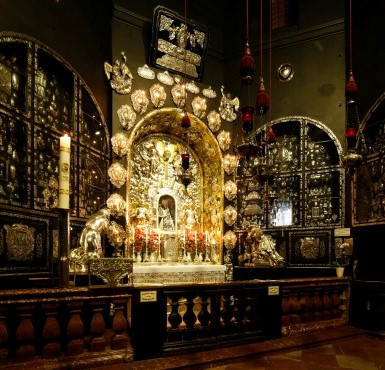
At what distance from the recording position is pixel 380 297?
7008 mm

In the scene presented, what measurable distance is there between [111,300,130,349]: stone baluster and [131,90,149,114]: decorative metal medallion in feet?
16.3

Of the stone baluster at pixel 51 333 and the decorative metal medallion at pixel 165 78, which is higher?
the decorative metal medallion at pixel 165 78

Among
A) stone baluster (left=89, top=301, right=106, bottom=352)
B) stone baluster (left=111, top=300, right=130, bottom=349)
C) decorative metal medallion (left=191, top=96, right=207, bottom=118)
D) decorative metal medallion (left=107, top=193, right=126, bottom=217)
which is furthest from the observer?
decorative metal medallion (left=191, top=96, right=207, bottom=118)

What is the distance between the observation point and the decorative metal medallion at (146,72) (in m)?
8.54

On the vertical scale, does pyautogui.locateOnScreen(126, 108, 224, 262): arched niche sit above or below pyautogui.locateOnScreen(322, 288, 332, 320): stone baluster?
above

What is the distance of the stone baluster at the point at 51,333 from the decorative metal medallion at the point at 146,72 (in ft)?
18.8

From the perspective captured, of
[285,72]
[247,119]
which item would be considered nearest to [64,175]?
[247,119]

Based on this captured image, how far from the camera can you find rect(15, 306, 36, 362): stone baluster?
3363 mm

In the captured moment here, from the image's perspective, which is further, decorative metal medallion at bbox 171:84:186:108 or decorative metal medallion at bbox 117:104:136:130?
decorative metal medallion at bbox 171:84:186:108

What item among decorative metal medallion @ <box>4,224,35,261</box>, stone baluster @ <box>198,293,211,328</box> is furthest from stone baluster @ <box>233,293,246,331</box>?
decorative metal medallion @ <box>4,224,35,261</box>

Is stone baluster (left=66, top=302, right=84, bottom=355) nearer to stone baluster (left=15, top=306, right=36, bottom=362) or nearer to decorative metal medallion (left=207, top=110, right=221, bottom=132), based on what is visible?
stone baluster (left=15, top=306, right=36, bottom=362)

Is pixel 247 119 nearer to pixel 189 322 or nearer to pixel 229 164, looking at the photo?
pixel 189 322

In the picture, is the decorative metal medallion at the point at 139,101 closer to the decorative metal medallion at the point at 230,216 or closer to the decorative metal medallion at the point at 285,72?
the decorative metal medallion at the point at 230,216

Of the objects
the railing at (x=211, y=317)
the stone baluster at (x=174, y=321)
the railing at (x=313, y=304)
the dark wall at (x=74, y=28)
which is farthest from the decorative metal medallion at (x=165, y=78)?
the stone baluster at (x=174, y=321)
